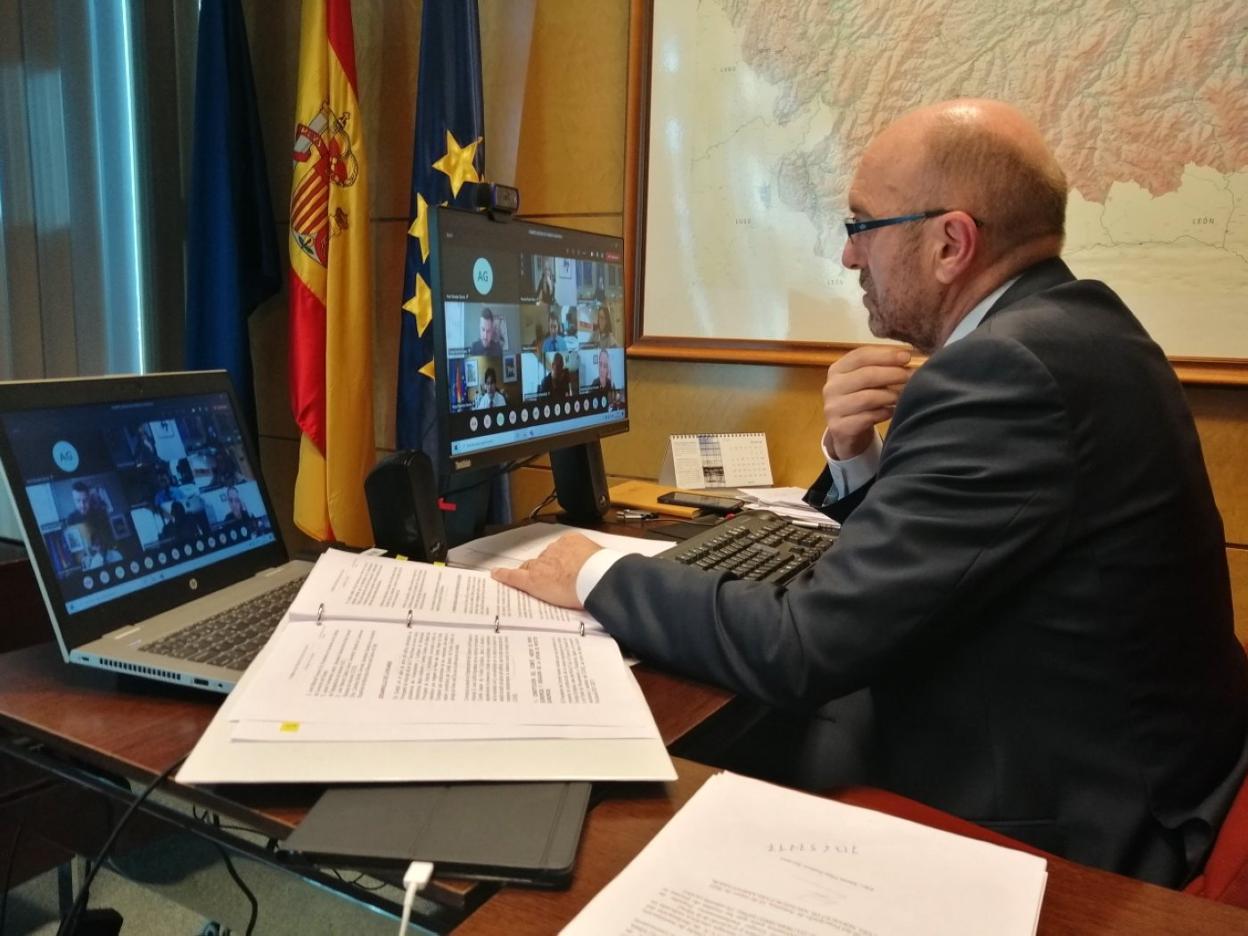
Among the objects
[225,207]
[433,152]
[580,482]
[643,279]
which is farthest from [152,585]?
[225,207]

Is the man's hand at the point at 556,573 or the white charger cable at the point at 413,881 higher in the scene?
the man's hand at the point at 556,573

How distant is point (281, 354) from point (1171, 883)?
2.82 m

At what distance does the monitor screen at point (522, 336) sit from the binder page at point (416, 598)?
19 centimetres

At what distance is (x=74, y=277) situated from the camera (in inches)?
105

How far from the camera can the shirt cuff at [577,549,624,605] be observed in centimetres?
108

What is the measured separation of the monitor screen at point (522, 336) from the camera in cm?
130

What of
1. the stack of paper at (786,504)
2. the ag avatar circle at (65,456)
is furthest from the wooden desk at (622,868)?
the stack of paper at (786,504)

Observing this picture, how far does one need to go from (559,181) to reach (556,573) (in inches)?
64.7

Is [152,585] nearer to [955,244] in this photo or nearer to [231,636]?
[231,636]

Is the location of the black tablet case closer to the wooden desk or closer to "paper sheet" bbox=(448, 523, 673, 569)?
the wooden desk

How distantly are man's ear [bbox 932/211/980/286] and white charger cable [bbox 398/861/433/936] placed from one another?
0.94m

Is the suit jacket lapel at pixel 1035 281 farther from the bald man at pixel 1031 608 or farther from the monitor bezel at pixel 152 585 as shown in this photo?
the monitor bezel at pixel 152 585

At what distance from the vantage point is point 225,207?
271cm

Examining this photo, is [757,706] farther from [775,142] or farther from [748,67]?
[748,67]
